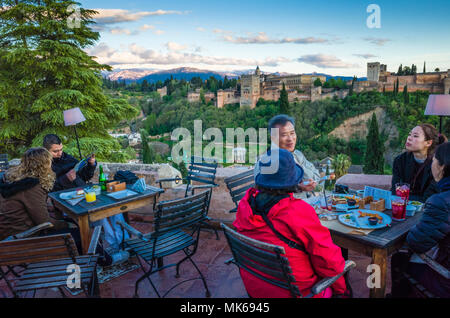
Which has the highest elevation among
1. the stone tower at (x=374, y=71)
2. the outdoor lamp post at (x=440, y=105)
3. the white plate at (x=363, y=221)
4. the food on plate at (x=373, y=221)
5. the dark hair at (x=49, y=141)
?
the stone tower at (x=374, y=71)

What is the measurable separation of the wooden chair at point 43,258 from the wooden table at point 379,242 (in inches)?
57.5

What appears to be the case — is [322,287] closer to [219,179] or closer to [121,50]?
[219,179]

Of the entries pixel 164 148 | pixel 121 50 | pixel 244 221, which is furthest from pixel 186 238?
pixel 164 148

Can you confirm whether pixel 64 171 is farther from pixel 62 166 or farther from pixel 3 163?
pixel 3 163

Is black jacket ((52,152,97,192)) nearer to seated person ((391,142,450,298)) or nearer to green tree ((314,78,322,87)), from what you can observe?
seated person ((391,142,450,298))

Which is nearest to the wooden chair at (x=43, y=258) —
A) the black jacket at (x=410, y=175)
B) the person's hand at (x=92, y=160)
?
the person's hand at (x=92, y=160)

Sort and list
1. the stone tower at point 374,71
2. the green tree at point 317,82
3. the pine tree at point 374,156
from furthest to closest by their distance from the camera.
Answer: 1. the green tree at point 317,82
2. the stone tower at point 374,71
3. the pine tree at point 374,156

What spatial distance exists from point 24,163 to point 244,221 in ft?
6.04

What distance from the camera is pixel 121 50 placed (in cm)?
598

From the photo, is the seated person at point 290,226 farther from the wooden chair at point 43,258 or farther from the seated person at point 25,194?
the seated person at point 25,194

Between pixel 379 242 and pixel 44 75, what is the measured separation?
10.8 meters

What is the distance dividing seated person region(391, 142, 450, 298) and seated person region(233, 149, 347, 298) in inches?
16.7

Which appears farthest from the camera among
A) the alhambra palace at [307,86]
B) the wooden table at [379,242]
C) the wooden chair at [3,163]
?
the alhambra palace at [307,86]

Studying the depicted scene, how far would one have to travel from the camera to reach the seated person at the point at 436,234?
4.16 feet
